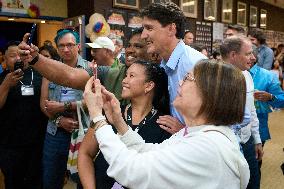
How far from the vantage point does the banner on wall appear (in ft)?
17.9

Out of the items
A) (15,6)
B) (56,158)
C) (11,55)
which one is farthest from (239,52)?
(15,6)

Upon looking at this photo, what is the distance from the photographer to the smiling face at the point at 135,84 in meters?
1.80

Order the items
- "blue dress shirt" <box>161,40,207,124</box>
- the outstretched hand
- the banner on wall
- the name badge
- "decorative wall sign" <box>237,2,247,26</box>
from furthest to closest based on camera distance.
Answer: "decorative wall sign" <box>237,2,247,26</box> < the banner on wall < the name badge < "blue dress shirt" <box>161,40,207,124</box> < the outstretched hand

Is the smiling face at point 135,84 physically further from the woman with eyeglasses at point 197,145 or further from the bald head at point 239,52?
the bald head at point 239,52

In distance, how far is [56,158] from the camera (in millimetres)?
2674

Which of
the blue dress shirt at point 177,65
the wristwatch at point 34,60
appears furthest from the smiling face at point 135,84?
the wristwatch at point 34,60

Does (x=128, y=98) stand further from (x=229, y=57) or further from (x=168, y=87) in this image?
(x=229, y=57)

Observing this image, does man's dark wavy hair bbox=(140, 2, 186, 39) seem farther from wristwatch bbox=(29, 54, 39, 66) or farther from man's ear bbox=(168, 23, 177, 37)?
wristwatch bbox=(29, 54, 39, 66)

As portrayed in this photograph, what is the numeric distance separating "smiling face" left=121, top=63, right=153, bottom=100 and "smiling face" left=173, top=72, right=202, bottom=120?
1.88 feet

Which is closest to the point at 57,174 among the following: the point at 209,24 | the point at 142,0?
the point at 142,0

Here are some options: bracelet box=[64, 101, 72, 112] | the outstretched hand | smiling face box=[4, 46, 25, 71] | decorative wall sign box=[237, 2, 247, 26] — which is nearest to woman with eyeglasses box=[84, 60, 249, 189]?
the outstretched hand

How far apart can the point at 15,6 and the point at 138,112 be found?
454 cm

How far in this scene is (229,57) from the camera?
9.02ft

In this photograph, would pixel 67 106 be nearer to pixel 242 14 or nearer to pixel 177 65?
Answer: pixel 177 65
